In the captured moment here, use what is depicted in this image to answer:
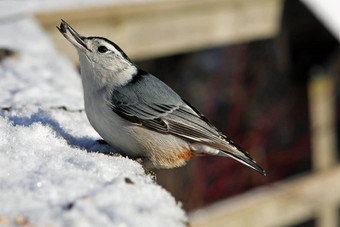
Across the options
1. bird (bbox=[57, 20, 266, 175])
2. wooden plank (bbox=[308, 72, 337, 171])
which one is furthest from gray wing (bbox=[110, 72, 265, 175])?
wooden plank (bbox=[308, 72, 337, 171])

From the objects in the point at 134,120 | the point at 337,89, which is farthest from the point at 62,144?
the point at 337,89

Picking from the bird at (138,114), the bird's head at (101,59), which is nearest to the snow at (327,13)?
the bird at (138,114)

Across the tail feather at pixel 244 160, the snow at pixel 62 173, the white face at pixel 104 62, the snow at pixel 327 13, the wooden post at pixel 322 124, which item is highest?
the snow at pixel 327 13

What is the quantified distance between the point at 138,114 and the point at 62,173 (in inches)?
29.0

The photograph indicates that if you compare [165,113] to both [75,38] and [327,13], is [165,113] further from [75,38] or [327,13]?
[327,13]

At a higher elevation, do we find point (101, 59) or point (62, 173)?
point (101, 59)

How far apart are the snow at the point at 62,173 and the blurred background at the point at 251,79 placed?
102 centimetres

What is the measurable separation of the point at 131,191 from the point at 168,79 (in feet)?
15.1

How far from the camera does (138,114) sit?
2549mm

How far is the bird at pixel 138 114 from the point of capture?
247cm

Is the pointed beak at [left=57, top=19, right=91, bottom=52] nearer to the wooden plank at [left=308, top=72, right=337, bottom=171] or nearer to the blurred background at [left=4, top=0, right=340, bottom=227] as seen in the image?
the blurred background at [left=4, top=0, right=340, bottom=227]

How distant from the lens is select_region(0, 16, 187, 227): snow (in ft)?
5.20

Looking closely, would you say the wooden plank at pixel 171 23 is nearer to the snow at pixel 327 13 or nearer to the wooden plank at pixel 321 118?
the snow at pixel 327 13

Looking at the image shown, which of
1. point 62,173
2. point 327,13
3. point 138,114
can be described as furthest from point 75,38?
point 327,13
